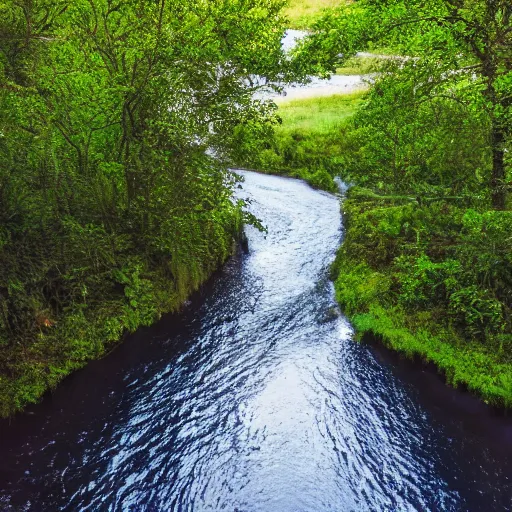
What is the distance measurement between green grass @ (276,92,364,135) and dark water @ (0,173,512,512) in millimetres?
20214

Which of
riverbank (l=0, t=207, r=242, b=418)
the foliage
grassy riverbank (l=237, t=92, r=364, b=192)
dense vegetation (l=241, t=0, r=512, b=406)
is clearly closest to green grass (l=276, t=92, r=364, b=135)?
grassy riverbank (l=237, t=92, r=364, b=192)

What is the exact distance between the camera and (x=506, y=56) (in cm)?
1061

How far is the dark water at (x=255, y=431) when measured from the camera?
9023 millimetres

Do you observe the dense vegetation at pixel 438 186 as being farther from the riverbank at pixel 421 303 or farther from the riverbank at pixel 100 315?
the riverbank at pixel 100 315

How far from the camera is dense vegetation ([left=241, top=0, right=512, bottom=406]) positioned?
1103 cm

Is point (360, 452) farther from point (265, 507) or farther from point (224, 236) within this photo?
point (224, 236)

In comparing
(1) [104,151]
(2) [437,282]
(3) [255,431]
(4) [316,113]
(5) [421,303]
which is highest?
(4) [316,113]

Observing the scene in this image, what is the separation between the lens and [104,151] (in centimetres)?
1384

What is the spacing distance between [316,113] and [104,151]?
2494 cm

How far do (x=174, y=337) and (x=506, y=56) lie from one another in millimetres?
10884

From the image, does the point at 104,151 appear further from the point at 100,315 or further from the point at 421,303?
the point at 421,303

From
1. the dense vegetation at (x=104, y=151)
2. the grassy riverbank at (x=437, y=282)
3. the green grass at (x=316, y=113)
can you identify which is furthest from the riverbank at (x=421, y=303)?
the green grass at (x=316, y=113)

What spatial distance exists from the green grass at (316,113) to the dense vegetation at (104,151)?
713 inches

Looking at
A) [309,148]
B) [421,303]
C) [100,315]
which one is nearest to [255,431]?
[100,315]
